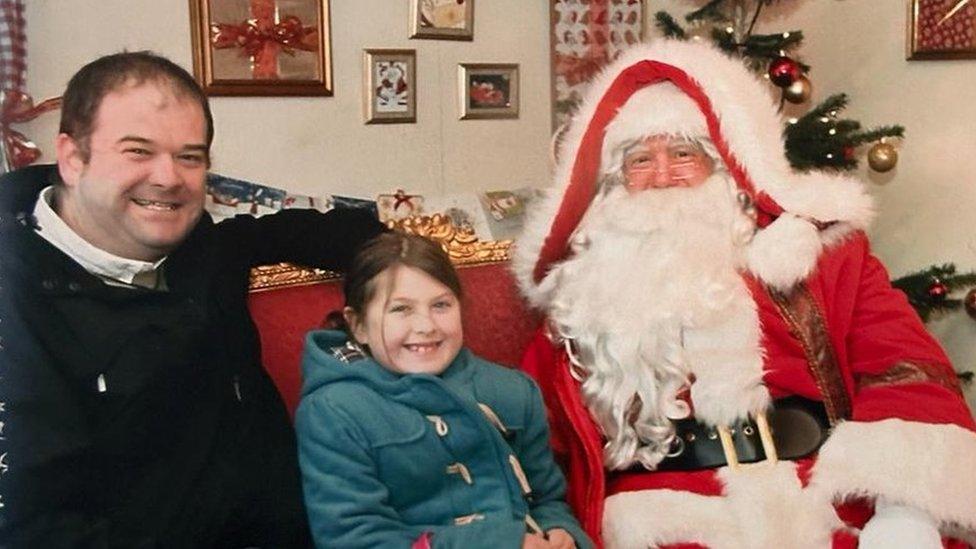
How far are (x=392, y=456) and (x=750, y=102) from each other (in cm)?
117

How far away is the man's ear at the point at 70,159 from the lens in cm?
155

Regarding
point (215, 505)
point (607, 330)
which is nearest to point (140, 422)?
point (215, 505)

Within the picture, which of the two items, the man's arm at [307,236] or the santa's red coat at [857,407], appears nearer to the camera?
the santa's red coat at [857,407]

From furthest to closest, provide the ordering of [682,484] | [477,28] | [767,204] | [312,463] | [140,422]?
[477,28] → [767,204] → [682,484] → [312,463] → [140,422]

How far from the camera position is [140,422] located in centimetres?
154

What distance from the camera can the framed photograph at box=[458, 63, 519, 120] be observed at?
301 centimetres

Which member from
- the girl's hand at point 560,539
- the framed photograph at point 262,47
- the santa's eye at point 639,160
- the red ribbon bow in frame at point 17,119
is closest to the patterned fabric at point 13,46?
the red ribbon bow in frame at point 17,119

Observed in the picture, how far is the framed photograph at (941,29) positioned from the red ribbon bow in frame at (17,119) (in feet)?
8.43

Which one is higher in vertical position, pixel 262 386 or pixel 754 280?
pixel 754 280

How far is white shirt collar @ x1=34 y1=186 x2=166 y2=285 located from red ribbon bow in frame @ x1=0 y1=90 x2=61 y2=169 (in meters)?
0.52

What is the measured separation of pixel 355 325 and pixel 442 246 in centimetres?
46

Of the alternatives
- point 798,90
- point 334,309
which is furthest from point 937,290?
point 334,309

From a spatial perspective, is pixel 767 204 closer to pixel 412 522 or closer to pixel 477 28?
pixel 412 522

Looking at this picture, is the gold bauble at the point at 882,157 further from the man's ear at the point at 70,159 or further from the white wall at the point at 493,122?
the man's ear at the point at 70,159
